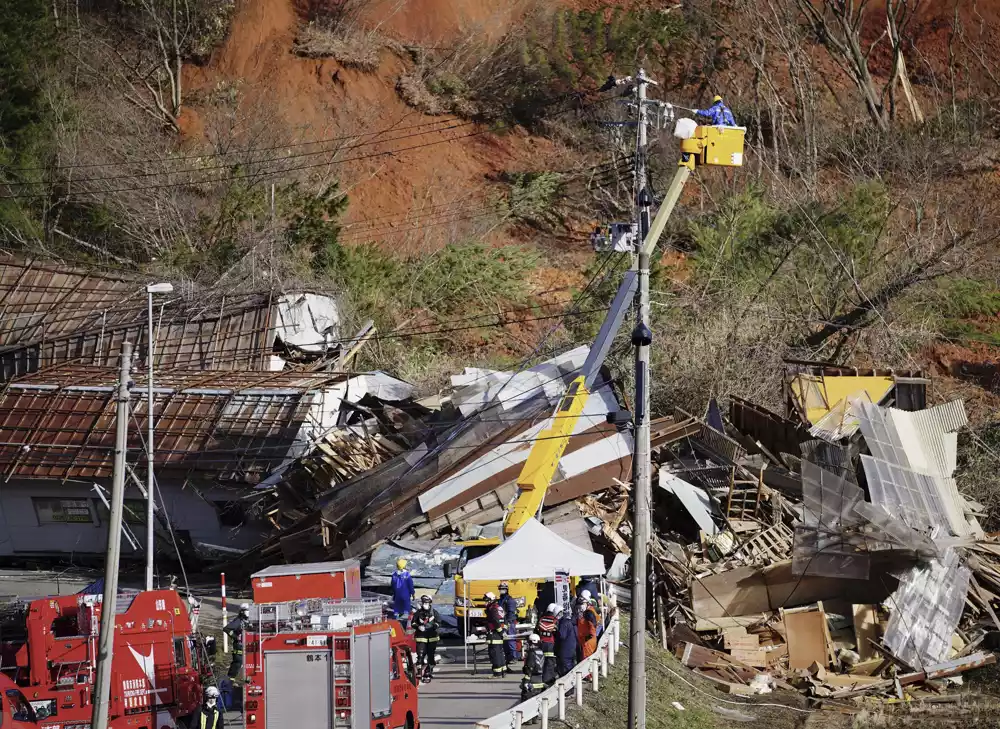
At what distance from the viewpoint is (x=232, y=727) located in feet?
54.3

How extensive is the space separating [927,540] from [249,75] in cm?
4323

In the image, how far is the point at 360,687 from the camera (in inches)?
561

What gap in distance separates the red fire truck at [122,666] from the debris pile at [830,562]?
965 cm

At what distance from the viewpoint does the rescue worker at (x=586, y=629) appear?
18109 mm

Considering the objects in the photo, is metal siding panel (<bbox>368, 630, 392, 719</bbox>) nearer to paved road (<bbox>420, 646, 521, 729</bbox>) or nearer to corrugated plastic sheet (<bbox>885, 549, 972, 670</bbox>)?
paved road (<bbox>420, 646, 521, 729</bbox>)

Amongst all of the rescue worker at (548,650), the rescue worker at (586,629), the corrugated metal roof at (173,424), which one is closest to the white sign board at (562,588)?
the rescue worker at (586,629)

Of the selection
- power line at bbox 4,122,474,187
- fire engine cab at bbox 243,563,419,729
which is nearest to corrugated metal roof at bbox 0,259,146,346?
power line at bbox 4,122,474,187

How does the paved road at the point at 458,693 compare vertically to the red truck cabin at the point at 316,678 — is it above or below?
below

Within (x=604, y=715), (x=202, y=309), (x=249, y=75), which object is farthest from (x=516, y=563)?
(x=249, y=75)

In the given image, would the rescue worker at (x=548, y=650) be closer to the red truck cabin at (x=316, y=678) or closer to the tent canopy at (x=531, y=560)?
the tent canopy at (x=531, y=560)

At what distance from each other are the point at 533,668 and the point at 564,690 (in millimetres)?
1357

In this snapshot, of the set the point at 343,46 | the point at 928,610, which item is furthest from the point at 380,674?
the point at 343,46

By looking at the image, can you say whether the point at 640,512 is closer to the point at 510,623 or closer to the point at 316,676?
the point at 316,676

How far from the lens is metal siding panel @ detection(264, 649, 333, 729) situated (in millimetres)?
14234
